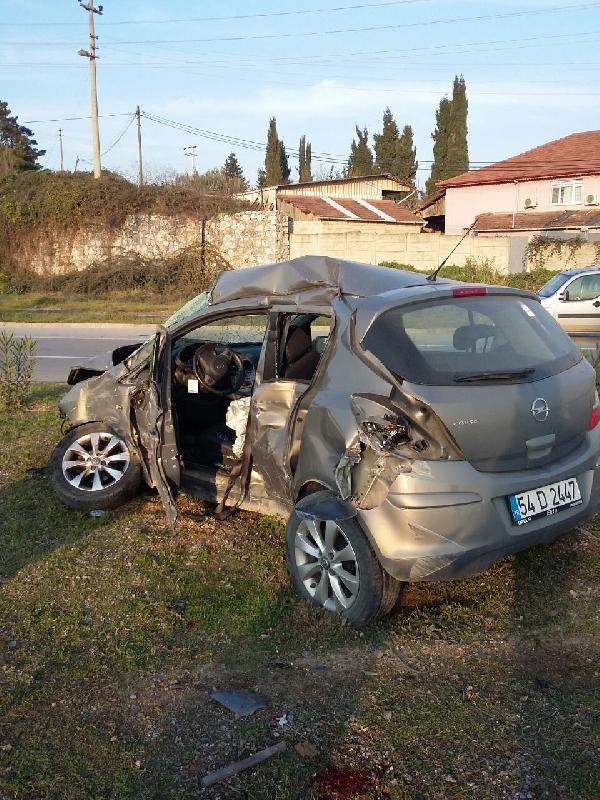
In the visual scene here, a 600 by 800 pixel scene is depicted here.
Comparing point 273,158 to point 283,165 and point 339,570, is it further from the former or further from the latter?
point 339,570

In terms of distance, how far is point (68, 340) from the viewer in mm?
18359

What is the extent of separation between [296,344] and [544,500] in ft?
6.12

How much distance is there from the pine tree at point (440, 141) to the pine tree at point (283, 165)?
1277 cm

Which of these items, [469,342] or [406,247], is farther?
[406,247]

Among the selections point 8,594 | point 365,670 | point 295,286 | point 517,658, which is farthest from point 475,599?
point 8,594

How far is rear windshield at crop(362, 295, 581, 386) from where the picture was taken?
3.74 m

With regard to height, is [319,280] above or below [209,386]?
above

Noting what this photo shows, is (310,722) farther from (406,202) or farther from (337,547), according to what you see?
(406,202)

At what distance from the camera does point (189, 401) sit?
19.1 feet

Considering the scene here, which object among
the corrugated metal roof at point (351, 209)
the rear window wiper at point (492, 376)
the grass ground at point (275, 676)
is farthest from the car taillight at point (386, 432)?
the corrugated metal roof at point (351, 209)

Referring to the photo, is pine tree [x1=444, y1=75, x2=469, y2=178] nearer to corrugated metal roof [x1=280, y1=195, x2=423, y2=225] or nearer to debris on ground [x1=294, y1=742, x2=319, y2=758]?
corrugated metal roof [x1=280, y1=195, x2=423, y2=225]

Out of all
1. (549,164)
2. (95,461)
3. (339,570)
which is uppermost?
(549,164)

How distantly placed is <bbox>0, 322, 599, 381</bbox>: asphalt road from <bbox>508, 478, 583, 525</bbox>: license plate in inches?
357

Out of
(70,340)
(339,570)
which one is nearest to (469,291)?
(339,570)
